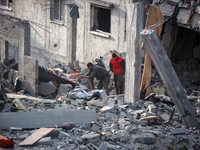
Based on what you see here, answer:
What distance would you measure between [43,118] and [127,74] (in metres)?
2.99

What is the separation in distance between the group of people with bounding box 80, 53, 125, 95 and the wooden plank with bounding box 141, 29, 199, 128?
440cm

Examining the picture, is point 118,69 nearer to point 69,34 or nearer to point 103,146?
point 69,34

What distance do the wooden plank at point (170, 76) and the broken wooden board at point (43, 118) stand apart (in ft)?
6.28

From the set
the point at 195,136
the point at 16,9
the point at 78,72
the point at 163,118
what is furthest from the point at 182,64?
the point at 16,9

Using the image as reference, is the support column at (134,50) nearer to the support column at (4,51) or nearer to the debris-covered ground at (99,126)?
the debris-covered ground at (99,126)

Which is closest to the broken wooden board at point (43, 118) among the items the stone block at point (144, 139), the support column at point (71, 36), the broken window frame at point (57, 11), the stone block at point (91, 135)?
the stone block at point (91, 135)

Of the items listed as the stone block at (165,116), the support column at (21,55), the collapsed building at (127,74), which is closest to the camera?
the collapsed building at (127,74)

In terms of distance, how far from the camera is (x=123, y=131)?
7.76 m

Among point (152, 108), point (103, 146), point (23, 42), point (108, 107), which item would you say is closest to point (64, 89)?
point (23, 42)

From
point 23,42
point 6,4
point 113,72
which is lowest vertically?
point 113,72

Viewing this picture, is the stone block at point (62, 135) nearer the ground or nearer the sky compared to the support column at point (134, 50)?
nearer the ground

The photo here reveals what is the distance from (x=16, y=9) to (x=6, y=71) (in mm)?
8518

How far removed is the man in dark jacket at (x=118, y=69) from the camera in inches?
498

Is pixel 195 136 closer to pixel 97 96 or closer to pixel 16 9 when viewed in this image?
pixel 97 96
